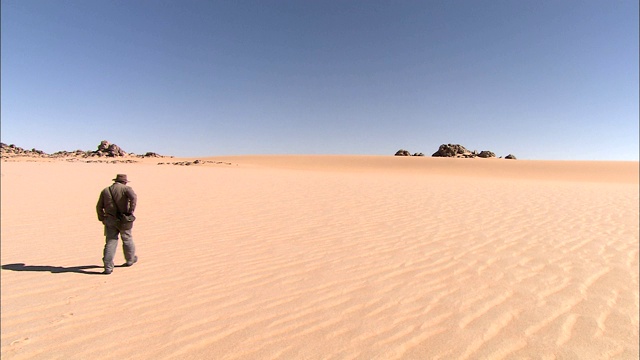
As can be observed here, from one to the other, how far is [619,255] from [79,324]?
835 cm

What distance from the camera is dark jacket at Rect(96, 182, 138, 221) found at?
457 cm

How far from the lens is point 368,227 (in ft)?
25.0

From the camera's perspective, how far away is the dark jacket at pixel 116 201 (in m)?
4.57

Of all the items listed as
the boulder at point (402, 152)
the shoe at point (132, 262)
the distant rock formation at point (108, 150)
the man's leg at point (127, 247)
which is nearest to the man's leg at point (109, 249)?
Answer: the man's leg at point (127, 247)

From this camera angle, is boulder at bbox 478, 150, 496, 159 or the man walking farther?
boulder at bbox 478, 150, 496, 159

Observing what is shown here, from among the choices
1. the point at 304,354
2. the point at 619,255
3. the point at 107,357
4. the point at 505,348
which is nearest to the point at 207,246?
the point at 107,357

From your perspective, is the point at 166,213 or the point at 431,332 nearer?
the point at 431,332

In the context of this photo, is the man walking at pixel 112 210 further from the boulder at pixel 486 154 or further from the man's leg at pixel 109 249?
the boulder at pixel 486 154

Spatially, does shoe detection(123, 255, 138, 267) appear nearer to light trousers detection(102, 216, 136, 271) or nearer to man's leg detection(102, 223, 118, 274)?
light trousers detection(102, 216, 136, 271)

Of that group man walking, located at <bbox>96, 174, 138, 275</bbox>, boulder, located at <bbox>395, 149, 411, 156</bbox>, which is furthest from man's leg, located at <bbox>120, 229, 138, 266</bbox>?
boulder, located at <bbox>395, 149, 411, 156</bbox>

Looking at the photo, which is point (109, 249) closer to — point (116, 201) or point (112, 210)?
point (112, 210)

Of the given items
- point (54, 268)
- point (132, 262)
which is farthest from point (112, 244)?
point (54, 268)

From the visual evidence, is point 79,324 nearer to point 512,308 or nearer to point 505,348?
point 505,348

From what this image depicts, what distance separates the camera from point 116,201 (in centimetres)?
461
